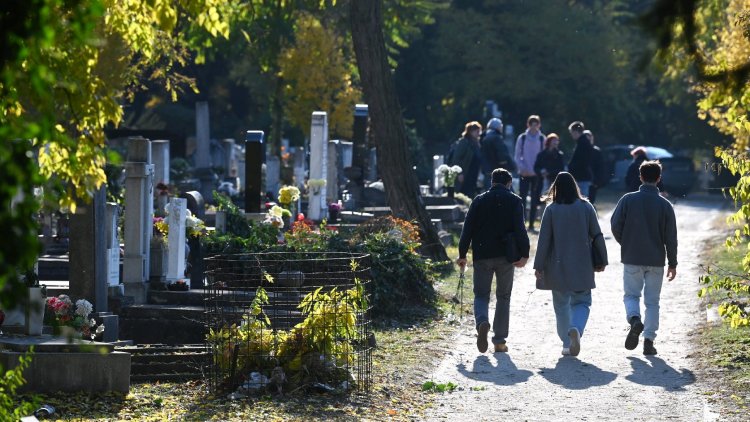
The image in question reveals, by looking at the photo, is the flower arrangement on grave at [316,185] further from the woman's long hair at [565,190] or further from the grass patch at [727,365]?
the woman's long hair at [565,190]

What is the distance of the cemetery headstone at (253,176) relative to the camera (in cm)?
1766

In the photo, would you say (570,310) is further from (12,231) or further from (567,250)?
(12,231)

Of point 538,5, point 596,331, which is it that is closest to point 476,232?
point 596,331

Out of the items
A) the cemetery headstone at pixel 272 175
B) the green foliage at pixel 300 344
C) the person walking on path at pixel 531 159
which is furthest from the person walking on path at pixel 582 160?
the green foliage at pixel 300 344

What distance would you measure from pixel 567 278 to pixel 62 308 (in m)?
4.52

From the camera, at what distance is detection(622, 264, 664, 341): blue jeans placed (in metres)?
12.0

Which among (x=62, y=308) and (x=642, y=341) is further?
(x=642, y=341)

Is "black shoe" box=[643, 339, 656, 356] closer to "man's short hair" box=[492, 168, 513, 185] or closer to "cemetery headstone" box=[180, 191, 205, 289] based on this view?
"man's short hair" box=[492, 168, 513, 185]

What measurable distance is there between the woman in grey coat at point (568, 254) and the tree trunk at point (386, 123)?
5913mm

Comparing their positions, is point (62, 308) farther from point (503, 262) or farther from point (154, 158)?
point (154, 158)

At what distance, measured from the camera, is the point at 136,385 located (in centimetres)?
1020

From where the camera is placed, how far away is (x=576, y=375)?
426 inches

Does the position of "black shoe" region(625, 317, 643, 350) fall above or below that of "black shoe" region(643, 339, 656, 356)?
above

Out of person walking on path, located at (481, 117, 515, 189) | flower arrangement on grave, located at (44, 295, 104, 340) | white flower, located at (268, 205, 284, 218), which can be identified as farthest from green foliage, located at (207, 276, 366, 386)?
person walking on path, located at (481, 117, 515, 189)
